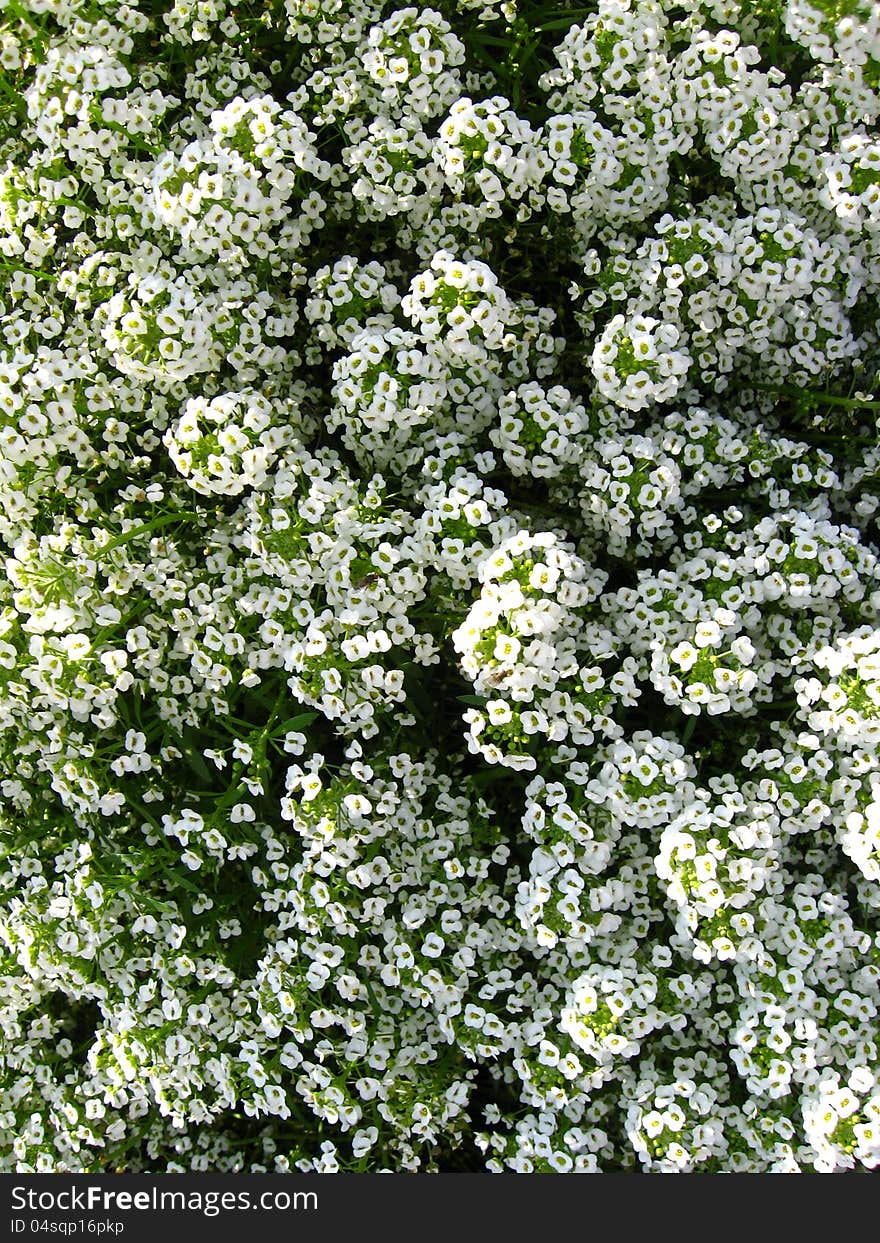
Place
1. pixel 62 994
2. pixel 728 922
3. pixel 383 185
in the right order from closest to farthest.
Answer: pixel 728 922 < pixel 383 185 < pixel 62 994

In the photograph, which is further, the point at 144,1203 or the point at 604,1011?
the point at 144,1203

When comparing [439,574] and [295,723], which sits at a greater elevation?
[439,574]

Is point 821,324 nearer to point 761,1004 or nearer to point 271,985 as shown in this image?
point 761,1004

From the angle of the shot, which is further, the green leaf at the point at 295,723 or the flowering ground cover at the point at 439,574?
the green leaf at the point at 295,723

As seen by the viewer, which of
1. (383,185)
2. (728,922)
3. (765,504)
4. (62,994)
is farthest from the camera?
(62,994)

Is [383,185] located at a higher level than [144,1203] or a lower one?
higher

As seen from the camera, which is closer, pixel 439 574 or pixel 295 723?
pixel 295 723

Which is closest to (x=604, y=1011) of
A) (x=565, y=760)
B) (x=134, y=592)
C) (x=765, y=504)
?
(x=565, y=760)

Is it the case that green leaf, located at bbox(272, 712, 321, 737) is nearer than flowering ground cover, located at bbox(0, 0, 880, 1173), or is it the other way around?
flowering ground cover, located at bbox(0, 0, 880, 1173)
